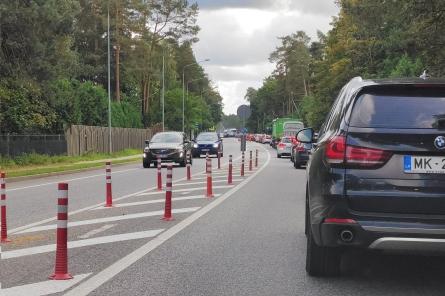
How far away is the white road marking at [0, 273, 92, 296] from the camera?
5.82 m

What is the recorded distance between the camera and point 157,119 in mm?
77188

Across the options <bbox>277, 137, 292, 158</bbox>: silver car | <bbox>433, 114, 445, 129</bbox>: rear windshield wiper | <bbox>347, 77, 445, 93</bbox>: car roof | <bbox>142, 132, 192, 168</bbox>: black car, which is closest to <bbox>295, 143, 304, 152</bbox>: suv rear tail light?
<bbox>142, 132, 192, 168</bbox>: black car

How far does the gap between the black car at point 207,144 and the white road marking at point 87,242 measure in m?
31.1

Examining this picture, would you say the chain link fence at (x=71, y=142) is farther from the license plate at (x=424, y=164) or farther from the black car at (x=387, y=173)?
the license plate at (x=424, y=164)

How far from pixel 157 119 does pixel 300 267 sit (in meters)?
70.8

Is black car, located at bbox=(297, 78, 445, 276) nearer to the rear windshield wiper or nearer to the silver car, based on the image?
the rear windshield wiper

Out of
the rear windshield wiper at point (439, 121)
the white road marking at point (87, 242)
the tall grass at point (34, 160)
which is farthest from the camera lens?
the tall grass at point (34, 160)

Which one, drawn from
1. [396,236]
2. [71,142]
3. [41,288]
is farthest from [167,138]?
[396,236]

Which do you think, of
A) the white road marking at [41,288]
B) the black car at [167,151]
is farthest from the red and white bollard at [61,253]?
the black car at [167,151]

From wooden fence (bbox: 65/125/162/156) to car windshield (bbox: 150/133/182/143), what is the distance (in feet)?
36.6

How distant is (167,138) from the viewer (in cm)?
3108

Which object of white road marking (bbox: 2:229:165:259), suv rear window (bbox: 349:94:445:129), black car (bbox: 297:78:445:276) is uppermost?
suv rear window (bbox: 349:94:445:129)

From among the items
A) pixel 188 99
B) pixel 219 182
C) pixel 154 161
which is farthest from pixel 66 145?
pixel 188 99

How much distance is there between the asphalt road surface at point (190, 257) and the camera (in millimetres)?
6090
